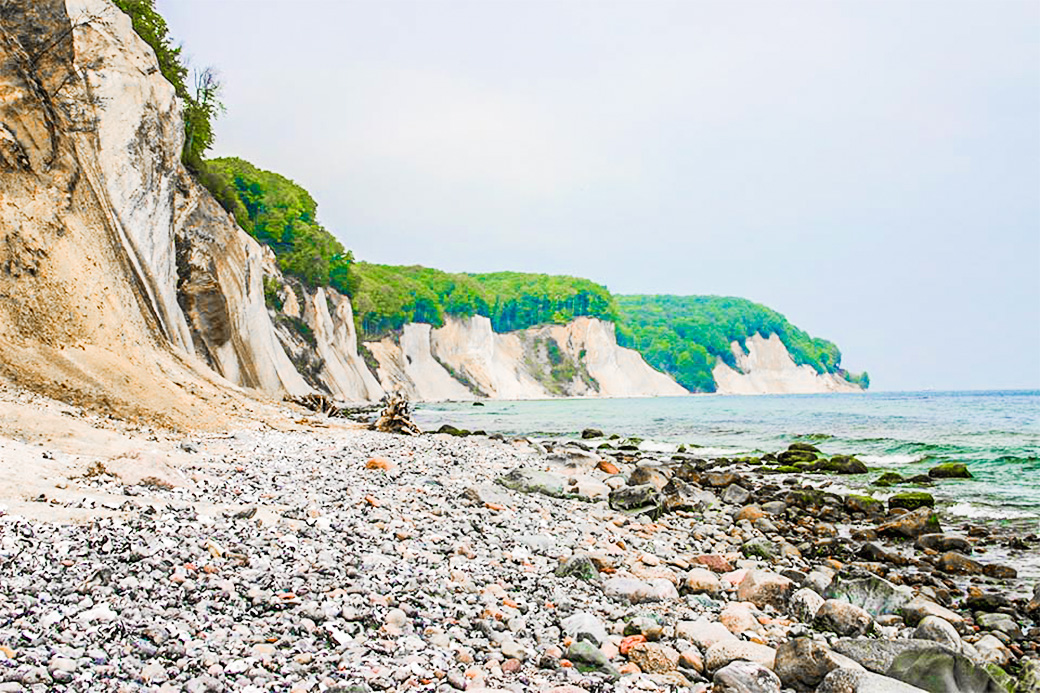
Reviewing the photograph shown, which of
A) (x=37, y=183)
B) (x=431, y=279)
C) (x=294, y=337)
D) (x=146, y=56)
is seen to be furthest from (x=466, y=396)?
(x=37, y=183)

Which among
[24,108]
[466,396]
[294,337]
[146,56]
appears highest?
[146,56]

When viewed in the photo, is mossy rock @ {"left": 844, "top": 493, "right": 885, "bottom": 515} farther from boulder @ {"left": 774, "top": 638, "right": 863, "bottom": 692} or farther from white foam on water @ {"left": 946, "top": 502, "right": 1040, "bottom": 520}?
boulder @ {"left": 774, "top": 638, "right": 863, "bottom": 692}

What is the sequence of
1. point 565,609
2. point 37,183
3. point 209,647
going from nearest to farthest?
point 209,647 < point 565,609 < point 37,183

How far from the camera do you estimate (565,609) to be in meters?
5.23

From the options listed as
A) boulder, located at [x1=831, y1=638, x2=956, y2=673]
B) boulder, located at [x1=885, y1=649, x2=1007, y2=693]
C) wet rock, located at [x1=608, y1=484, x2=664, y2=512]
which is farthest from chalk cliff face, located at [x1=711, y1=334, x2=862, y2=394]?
boulder, located at [x1=885, y1=649, x2=1007, y2=693]

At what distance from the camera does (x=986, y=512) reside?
38.7 ft

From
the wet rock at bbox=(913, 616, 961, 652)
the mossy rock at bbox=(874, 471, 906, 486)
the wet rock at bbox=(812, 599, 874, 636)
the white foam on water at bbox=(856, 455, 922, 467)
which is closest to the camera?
the wet rock at bbox=(913, 616, 961, 652)

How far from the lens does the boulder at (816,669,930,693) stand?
4.05 m

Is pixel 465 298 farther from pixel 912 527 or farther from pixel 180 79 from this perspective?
pixel 912 527

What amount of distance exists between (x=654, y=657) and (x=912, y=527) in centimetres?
759

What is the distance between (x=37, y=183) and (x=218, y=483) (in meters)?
9.54

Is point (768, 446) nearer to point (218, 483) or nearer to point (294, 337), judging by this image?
point (218, 483)

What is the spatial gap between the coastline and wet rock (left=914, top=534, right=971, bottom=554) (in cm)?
7

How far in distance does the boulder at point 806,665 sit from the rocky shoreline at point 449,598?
14mm
